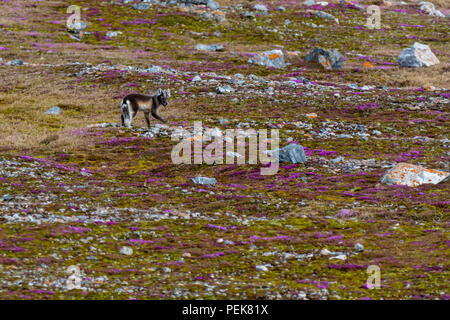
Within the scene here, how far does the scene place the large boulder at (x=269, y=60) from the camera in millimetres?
49188

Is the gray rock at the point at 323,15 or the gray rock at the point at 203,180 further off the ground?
the gray rock at the point at 323,15

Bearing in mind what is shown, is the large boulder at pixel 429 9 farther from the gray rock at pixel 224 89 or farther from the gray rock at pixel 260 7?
the gray rock at pixel 224 89

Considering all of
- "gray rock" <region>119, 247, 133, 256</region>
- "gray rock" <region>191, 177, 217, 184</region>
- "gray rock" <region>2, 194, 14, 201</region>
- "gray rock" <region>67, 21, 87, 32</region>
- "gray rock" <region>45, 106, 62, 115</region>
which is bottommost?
"gray rock" <region>45, 106, 62, 115</region>

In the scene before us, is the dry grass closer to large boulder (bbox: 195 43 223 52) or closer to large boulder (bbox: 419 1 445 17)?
large boulder (bbox: 195 43 223 52)

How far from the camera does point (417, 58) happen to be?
51.5 meters

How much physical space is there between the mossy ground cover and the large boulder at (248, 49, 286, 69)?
4.70 ft

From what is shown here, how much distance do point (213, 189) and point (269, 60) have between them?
29.6 m

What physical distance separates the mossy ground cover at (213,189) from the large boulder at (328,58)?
940 mm

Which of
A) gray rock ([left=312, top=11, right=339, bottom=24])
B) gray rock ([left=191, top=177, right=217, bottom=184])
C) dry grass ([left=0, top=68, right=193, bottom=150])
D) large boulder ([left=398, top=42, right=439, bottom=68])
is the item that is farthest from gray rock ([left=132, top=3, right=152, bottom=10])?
gray rock ([left=191, top=177, right=217, bottom=184])

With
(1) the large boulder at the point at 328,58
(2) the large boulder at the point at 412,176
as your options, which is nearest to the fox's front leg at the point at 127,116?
(2) the large boulder at the point at 412,176

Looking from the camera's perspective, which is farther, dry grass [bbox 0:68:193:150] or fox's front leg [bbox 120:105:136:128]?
fox's front leg [bbox 120:105:136:128]

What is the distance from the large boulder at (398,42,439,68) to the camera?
51531 mm

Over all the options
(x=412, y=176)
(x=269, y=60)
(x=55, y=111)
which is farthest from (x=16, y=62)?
(x=412, y=176)

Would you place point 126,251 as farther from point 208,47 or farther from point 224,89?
point 208,47
